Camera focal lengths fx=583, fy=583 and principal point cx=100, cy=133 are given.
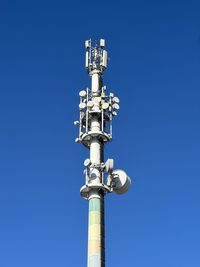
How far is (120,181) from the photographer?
5659 centimetres

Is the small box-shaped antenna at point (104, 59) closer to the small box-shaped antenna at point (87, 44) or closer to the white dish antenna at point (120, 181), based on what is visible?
the small box-shaped antenna at point (87, 44)

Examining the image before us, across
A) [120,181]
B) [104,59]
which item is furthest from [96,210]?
[104,59]

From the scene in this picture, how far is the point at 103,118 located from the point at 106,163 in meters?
5.05

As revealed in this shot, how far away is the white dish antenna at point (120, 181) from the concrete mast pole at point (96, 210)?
1.90m

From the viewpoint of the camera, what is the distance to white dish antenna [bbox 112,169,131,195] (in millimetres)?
56469

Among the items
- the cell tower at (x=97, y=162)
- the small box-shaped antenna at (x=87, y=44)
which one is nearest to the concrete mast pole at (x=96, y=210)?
the cell tower at (x=97, y=162)

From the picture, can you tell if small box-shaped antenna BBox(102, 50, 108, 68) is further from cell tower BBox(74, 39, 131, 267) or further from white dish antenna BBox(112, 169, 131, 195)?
white dish antenna BBox(112, 169, 131, 195)

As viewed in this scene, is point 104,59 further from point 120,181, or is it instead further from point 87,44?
point 120,181

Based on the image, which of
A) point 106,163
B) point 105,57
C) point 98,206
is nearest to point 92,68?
point 105,57

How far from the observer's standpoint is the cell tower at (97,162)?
171 feet

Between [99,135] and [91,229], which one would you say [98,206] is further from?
[99,135]

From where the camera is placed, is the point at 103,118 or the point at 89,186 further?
the point at 103,118

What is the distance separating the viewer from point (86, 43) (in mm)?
65938

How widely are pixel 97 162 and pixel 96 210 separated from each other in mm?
4958
